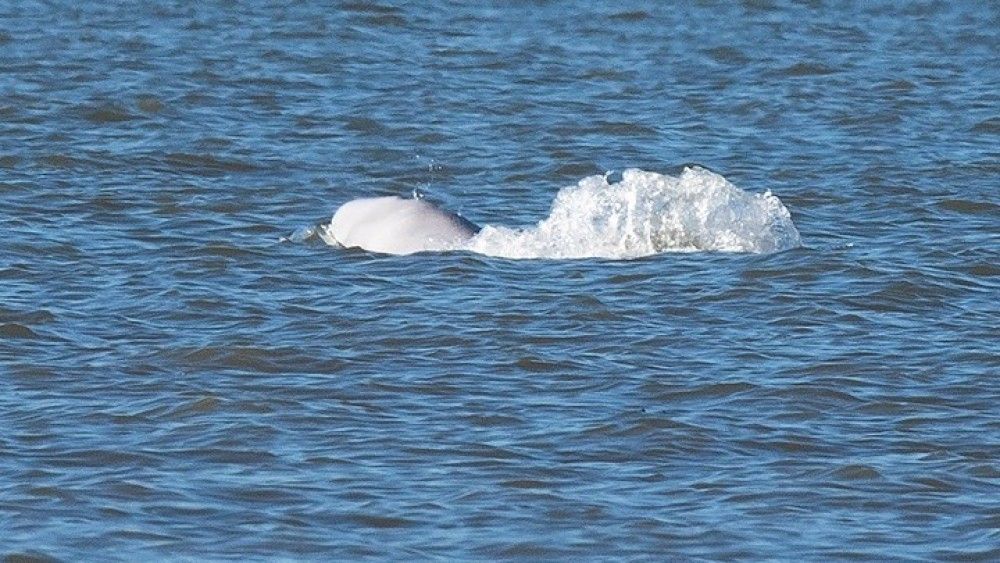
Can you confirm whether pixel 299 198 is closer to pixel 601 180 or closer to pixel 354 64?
pixel 601 180

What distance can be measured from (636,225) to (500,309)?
7.74 ft

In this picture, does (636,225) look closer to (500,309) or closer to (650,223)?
(650,223)

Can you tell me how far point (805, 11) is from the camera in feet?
105

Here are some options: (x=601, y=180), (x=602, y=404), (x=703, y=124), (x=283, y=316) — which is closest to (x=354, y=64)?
(x=703, y=124)

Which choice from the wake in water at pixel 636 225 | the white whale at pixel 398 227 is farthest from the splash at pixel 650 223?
the white whale at pixel 398 227

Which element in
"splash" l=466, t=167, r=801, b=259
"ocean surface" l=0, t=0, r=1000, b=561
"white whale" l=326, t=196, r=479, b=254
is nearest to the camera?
"ocean surface" l=0, t=0, r=1000, b=561

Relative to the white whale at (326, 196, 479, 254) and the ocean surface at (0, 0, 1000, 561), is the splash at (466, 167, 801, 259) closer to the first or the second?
the ocean surface at (0, 0, 1000, 561)

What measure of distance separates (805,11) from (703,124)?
9781 mm

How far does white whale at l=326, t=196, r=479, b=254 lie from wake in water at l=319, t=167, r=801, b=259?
10mm

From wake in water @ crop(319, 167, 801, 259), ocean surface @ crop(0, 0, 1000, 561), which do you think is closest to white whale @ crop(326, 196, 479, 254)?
wake in water @ crop(319, 167, 801, 259)

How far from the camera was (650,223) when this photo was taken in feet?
53.9

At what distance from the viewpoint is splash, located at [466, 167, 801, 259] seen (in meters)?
16.3

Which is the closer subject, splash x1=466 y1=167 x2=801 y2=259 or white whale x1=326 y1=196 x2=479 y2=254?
white whale x1=326 y1=196 x2=479 y2=254

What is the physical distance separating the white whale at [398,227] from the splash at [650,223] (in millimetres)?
200
